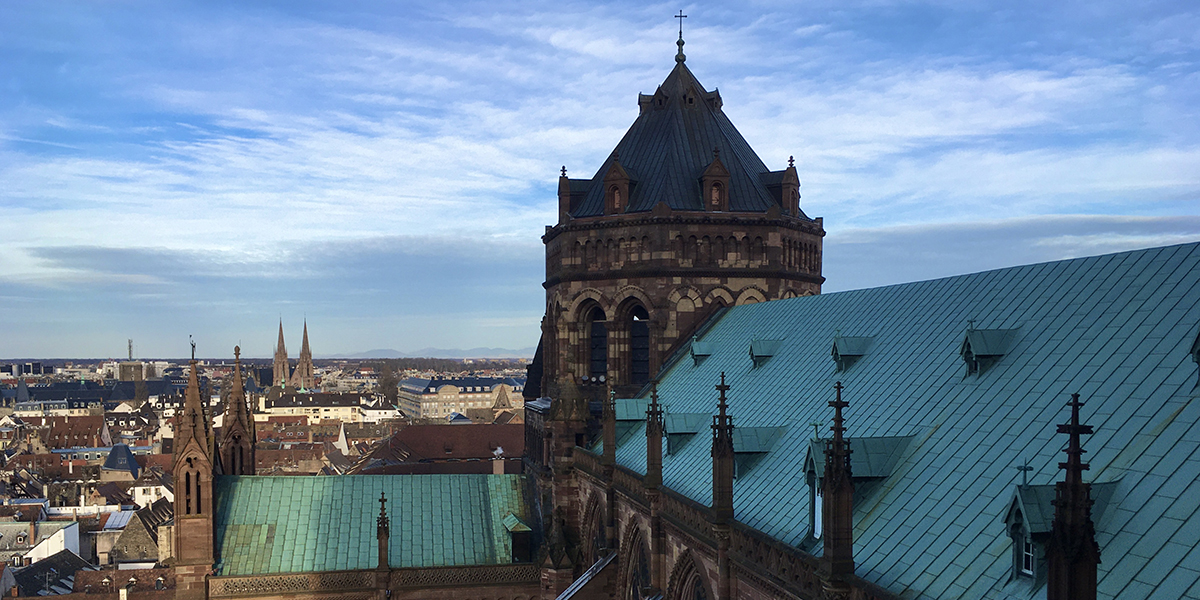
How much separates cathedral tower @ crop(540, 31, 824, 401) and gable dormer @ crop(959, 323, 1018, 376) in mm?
21184

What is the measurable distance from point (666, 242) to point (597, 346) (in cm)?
657

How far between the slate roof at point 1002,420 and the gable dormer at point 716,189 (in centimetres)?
1328

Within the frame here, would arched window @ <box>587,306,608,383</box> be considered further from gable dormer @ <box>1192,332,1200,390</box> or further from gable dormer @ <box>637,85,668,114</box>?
gable dormer @ <box>1192,332,1200,390</box>

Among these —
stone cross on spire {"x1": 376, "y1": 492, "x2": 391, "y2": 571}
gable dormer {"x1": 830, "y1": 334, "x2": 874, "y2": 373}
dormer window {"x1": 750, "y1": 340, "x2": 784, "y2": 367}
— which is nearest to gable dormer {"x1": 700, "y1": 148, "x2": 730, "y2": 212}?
dormer window {"x1": 750, "y1": 340, "x2": 784, "y2": 367}

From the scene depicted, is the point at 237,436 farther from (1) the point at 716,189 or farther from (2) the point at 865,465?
(2) the point at 865,465

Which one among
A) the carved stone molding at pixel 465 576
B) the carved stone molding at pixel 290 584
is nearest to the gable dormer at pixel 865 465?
the carved stone molding at pixel 465 576

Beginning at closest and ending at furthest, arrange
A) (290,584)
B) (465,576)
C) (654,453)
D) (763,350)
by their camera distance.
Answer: (654,453) → (763,350) → (290,584) → (465,576)

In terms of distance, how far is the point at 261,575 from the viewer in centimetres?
4009

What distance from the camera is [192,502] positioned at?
40562 millimetres

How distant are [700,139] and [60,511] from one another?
101m

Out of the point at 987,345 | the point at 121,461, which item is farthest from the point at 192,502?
the point at 121,461

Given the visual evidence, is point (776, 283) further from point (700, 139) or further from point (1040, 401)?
point (1040, 401)

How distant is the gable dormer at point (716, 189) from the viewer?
42.2m

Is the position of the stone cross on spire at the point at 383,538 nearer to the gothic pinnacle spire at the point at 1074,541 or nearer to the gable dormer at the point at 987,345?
the gable dormer at the point at 987,345
